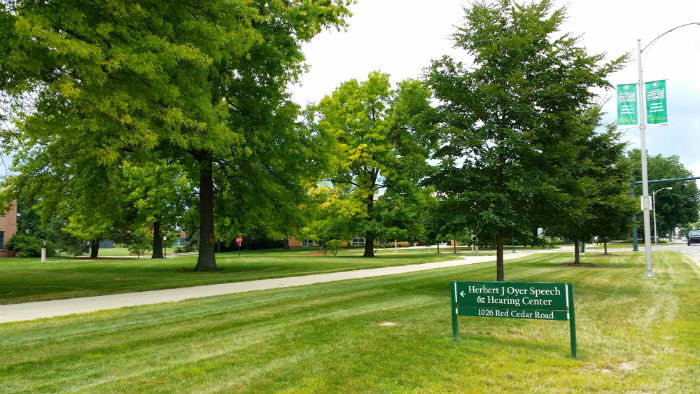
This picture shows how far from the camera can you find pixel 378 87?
35.2 metres

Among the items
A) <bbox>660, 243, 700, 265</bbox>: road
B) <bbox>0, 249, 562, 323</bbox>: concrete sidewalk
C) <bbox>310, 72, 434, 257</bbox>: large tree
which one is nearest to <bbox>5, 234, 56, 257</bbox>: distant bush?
<bbox>310, 72, 434, 257</bbox>: large tree

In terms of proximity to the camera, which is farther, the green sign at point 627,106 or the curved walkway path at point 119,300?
the green sign at point 627,106

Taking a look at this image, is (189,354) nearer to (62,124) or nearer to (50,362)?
(50,362)

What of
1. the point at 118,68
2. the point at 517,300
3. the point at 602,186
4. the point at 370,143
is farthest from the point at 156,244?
the point at 517,300

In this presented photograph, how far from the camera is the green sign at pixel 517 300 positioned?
655 cm

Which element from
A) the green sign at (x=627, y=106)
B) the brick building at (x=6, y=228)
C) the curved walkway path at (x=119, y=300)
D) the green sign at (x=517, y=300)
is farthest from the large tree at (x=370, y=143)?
the brick building at (x=6, y=228)

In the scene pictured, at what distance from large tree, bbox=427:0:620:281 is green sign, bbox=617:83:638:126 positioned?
576cm

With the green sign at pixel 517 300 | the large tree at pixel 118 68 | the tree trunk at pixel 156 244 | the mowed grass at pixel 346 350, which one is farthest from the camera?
the tree trunk at pixel 156 244

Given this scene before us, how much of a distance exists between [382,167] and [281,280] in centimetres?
1808

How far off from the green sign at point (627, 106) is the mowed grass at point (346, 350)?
9695 millimetres

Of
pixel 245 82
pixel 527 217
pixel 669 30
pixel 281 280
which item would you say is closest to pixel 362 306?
pixel 527 217

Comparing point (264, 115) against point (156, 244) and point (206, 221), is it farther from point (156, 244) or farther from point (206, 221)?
point (156, 244)

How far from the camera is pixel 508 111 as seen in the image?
1302 centimetres

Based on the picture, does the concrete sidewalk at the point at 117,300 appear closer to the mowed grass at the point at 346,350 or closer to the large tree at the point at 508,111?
the mowed grass at the point at 346,350
